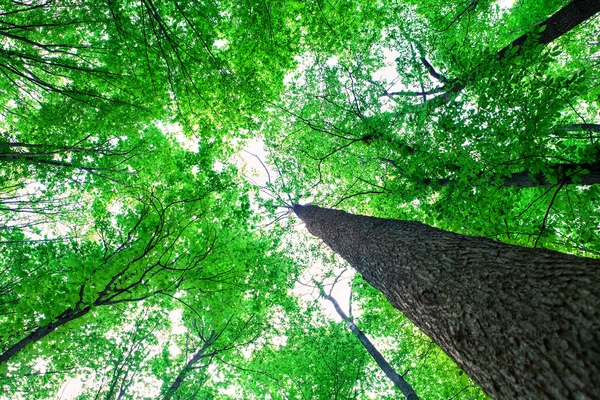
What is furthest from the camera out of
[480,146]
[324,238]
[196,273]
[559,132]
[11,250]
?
[11,250]

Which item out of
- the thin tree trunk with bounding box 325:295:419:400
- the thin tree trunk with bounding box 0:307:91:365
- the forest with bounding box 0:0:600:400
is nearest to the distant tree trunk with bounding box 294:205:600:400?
the forest with bounding box 0:0:600:400

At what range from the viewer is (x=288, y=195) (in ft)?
32.7

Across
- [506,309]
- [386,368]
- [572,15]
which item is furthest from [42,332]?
[572,15]

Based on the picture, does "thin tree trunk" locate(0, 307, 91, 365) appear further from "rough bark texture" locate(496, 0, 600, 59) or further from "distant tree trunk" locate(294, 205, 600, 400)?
"rough bark texture" locate(496, 0, 600, 59)

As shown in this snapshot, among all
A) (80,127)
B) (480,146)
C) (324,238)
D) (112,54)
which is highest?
(80,127)

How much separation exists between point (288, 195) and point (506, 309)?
8.58m

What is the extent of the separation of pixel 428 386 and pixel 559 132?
A: 8191 millimetres

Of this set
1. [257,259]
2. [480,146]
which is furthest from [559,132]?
[257,259]

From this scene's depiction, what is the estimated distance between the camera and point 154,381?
27.9 ft

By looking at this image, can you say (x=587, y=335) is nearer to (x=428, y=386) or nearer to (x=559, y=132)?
(x=559, y=132)

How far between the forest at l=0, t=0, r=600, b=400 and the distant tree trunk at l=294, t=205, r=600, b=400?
13 mm

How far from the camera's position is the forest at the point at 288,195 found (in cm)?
259

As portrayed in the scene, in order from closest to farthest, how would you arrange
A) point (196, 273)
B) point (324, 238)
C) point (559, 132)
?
1. point (559, 132)
2. point (196, 273)
3. point (324, 238)

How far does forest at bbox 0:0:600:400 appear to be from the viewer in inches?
102
